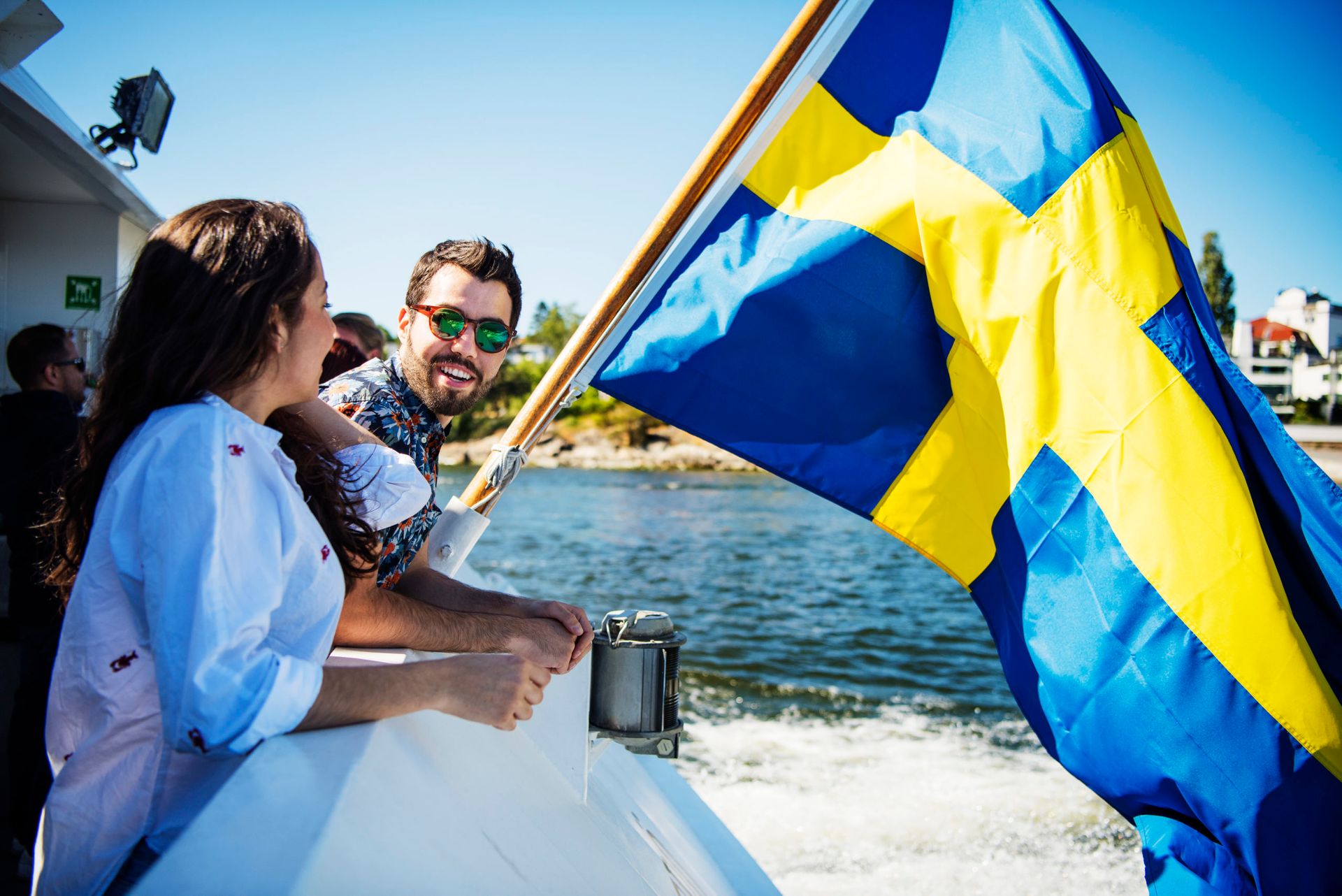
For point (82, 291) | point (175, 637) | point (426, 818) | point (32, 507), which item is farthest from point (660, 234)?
point (82, 291)

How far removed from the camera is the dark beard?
2404mm

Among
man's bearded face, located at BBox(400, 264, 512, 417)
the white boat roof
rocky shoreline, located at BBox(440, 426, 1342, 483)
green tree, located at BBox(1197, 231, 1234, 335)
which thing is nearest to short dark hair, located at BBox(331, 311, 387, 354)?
the white boat roof

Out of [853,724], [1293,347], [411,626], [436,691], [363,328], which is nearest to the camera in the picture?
[436,691]

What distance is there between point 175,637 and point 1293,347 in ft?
253

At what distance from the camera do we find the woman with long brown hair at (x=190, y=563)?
1098mm

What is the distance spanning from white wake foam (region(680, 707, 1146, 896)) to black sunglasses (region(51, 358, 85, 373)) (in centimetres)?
372

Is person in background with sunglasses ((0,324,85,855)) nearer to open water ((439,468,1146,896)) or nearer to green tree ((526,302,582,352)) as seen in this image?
open water ((439,468,1146,896))

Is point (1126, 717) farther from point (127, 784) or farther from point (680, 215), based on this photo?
point (127, 784)

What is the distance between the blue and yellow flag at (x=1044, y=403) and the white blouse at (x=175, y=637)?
153cm

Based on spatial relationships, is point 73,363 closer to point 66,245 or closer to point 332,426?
point 332,426

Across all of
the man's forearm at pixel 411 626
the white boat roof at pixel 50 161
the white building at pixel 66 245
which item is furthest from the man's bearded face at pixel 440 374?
the white building at pixel 66 245

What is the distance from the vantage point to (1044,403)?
225 cm

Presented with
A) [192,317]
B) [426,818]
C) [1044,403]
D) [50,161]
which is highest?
[1044,403]

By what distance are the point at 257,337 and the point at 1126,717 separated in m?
1.84
